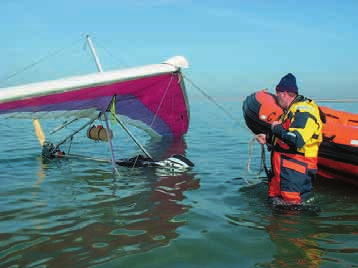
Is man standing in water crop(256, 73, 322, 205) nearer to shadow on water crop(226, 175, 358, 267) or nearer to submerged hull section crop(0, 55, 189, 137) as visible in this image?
shadow on water crop(226, 175, 358, 267)

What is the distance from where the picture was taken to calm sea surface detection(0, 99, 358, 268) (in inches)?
177

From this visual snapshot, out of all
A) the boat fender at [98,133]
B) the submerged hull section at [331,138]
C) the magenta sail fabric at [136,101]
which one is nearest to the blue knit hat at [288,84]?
the submerged hull section at [331,138]

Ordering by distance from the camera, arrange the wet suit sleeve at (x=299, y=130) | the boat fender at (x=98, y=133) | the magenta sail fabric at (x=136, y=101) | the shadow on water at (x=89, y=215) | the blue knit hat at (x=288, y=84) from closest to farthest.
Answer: the shadow on water at (x=89, y=215)
the wet suit sleeve at (x=299, y=130)
the blue knit hat at (x=288, y=84)
the magenta sail fabric at (x=136, y=101)
the boat fender at (x=98, y=133)

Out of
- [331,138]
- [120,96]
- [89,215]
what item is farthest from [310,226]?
[120,96]

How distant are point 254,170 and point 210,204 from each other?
10.2 ft

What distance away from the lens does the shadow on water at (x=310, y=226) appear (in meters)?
4.46

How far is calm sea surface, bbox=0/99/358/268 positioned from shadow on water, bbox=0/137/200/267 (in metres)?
0.01

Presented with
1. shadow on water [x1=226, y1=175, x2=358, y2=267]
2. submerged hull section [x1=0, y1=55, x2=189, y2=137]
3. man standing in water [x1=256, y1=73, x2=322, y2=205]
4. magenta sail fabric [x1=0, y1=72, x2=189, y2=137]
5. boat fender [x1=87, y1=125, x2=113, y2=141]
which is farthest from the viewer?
boat fender [x1=87, y1=125, x2=113, y2=141]

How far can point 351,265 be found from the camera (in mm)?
4285

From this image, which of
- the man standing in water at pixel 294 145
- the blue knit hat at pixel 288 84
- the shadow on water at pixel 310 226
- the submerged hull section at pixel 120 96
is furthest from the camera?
the submerged hull section at pixel 120 96

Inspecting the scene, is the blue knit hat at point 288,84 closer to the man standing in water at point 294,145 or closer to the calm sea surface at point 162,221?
the man standing in water at point 294,145

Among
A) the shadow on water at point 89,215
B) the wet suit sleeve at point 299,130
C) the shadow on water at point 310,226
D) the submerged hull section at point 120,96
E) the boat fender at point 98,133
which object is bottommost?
the shadow on water at point 310,226

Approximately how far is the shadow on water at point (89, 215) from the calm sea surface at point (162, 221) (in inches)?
0.5

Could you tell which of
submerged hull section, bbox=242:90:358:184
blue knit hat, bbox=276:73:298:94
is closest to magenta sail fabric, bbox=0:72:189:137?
submerged hull section, bbox=242:90:358:184
